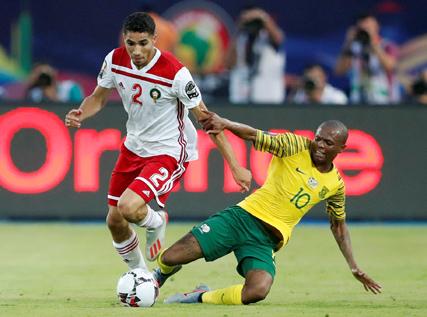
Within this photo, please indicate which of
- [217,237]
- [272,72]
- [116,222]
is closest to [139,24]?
[116,222]

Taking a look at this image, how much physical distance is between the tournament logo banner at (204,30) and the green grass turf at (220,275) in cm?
466

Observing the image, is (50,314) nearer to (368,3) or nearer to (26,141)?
(26,141)

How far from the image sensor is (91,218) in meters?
16.5

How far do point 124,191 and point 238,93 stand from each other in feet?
26.2

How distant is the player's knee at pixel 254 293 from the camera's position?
30.8ft

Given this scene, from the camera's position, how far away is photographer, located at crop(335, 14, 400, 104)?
1702 cm

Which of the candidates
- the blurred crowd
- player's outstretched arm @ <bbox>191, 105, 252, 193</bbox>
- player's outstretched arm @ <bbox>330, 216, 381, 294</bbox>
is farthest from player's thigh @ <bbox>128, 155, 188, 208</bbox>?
the blurred crowd

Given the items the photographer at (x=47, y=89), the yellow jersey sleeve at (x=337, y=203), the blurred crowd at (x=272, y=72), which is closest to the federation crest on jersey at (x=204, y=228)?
the yellow jersey sleeve at (x=337, y=203)

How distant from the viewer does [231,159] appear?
9.59 metres

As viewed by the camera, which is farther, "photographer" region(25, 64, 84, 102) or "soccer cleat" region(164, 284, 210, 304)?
"photographer" region(25, 64, 84, 102)

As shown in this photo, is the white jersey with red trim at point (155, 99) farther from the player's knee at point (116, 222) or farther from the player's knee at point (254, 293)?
the player's knee at point (254, 293)

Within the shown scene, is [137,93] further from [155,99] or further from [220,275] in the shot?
[220,275]

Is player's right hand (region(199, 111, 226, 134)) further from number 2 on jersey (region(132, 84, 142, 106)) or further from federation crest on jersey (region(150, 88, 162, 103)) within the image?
number 2 on jersey (region(132, 84, 142, 106))

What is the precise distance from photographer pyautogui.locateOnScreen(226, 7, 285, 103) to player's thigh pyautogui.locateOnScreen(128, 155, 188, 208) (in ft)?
22.4
